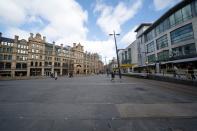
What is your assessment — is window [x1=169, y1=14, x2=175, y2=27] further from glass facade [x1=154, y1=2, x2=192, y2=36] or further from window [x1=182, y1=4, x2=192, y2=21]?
window [x1=182, y1=4, x2=192, y2=21]

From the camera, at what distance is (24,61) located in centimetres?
5734

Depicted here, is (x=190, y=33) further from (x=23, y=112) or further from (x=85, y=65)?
(x=85, y=65)

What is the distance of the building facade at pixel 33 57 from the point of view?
52.4 m

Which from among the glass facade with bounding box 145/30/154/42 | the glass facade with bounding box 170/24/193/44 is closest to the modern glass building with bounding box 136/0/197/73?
the glass facade with bounding box 170/24/193/44

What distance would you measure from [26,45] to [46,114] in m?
63.9

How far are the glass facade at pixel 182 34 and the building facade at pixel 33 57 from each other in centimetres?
4464

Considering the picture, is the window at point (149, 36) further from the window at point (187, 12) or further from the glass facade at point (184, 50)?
the window at point (187, 12)

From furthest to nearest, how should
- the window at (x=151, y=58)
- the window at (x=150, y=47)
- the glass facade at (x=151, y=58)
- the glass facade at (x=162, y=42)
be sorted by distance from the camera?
the window at (x=150, y=47) → the window at (x=151, y=58) → the glass facade at (x=151, y=58) → the glass facade at (x=162, y=42)

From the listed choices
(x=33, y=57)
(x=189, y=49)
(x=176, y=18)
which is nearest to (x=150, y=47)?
(x=176, y=18)

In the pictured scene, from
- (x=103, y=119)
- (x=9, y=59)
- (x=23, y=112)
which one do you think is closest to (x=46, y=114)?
(x=23, y=112)

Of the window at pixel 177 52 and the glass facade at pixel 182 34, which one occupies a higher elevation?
the glass facade at pixel 182 34

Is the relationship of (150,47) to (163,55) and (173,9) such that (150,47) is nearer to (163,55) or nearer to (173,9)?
(163,55)

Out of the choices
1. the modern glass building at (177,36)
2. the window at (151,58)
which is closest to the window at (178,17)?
the modern glass building at (177,36)

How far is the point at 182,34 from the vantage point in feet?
100
